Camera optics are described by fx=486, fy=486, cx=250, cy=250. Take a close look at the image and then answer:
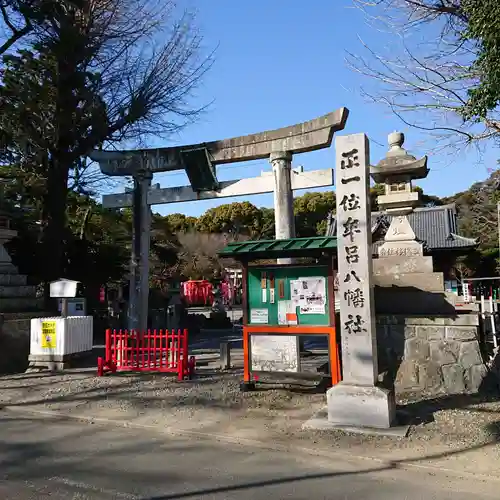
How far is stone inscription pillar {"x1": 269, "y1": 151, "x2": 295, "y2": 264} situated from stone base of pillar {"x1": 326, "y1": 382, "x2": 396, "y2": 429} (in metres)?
6.55

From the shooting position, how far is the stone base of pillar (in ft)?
20.6

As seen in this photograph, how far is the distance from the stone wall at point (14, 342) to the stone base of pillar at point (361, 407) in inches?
334

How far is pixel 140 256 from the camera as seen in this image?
566 inches

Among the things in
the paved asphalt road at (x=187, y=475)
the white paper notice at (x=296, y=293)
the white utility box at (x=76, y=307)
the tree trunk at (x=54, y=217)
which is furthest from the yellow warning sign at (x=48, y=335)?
the white paper notice at (x=296, y=293)

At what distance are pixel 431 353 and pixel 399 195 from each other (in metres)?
3.24

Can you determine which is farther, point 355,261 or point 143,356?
point 143,356

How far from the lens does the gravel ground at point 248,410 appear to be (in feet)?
18.8

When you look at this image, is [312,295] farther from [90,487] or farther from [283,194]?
[283,194]

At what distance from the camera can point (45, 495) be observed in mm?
4453

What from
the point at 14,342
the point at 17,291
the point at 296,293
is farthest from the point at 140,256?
the point at 296,293

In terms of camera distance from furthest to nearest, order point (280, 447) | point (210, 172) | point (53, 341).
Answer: point (210, 172)
point (53, 341)
point (280, 447)

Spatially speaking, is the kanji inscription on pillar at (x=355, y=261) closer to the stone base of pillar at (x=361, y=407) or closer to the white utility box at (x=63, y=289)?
the stone base of pillar at (x=361, y=407)

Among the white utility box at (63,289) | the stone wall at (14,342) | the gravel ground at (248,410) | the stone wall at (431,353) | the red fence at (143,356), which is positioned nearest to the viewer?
the gravel ground at (248,410)

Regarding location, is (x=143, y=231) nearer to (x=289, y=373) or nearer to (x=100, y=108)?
(x=100, y=108)
